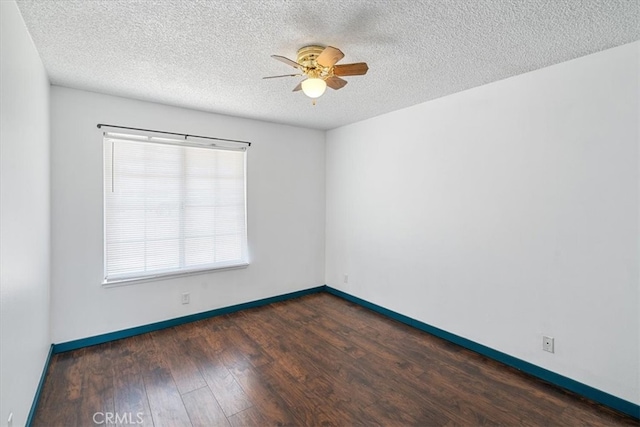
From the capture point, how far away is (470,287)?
2.94 m

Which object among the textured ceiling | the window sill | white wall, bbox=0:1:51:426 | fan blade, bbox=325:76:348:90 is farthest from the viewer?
the window sill

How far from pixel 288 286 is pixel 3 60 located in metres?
3.62

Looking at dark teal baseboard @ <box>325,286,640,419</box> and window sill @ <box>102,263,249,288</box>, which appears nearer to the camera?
dark teal baseboard @ <box>325,286,640,419</box>

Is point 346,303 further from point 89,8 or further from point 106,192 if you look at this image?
point 89,8

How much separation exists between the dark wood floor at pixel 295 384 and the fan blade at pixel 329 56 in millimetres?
2334

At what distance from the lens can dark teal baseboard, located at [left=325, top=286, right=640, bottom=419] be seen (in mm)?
2070

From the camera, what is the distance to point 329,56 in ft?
6.21

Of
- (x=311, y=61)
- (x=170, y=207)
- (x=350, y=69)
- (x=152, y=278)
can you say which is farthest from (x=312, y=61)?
(x=152, y=278)

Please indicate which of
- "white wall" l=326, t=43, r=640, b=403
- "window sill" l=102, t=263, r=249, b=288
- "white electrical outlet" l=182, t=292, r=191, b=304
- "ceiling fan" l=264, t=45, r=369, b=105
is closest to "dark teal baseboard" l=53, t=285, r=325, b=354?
"white electrical outlet" l=182, t=292, r=191, b=304

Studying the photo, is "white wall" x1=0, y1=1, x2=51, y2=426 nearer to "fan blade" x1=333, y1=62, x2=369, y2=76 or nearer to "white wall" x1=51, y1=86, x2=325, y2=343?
"white wall" x1=51, y1=86, x2=325, y2=343

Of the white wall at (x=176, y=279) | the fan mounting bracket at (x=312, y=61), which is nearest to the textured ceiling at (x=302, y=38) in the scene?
the fan mounting bracket at (x=312, y=61)

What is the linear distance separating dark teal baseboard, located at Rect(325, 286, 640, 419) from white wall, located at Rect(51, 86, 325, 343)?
1.67 meters

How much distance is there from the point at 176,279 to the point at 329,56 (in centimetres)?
289

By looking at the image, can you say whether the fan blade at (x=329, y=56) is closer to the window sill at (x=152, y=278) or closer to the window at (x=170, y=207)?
the window at (x=170, y=207)
